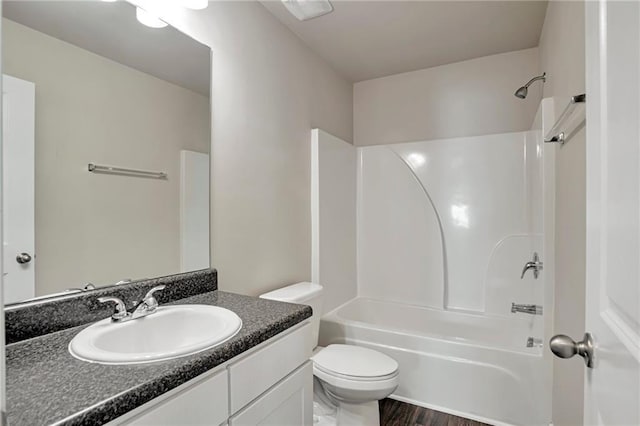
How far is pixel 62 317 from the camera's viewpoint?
1.05 metres

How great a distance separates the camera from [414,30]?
91.2 inches

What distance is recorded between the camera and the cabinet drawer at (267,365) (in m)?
0.96

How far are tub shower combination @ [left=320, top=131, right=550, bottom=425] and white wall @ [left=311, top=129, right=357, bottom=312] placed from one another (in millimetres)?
134

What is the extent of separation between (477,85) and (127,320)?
293 centimetres

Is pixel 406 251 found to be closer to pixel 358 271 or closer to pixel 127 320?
pixel 358 271

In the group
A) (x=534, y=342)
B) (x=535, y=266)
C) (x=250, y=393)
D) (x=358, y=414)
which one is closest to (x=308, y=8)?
(x=250, y=393)

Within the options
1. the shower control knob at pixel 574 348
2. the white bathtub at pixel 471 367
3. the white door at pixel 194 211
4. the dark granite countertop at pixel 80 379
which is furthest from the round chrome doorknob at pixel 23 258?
the white bathtub at pixel 471 367

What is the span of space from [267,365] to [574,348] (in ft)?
2.70

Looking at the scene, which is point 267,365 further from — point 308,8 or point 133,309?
point 308,8

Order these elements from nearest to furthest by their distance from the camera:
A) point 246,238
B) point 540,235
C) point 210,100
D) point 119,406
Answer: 1. point 119,406
2. point 210,100
3. point 246,238
4. point 540,235

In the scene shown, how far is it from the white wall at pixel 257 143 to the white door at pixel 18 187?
0.71 metres

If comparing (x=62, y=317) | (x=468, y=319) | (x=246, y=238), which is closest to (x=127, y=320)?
(x=62, y=317)

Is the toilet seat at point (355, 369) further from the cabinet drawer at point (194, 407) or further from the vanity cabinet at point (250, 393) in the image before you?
the cabinet drawer at point (194, 407)

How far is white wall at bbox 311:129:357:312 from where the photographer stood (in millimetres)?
2477
